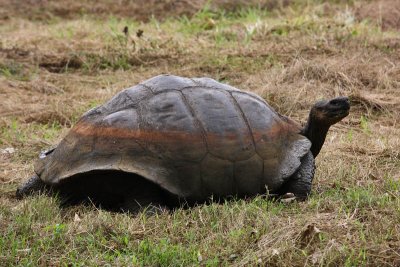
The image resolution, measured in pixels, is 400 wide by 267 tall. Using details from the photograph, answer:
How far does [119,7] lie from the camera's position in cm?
1483

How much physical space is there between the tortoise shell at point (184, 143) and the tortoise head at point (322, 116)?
35cm

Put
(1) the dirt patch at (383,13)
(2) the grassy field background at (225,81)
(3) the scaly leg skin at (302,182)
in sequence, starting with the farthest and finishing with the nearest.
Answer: (1) the dirt patch at (383,13)
(3) the scaly leg skin at (302,182)
(2) the grassy field background at (225,81)

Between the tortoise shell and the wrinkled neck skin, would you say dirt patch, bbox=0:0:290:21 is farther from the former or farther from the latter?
the tortoise shell

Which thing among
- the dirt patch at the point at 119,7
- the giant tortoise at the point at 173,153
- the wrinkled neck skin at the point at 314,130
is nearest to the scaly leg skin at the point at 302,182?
the giant tortoise at the point at 173,153

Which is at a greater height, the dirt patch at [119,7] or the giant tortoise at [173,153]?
the giant tortoise at [173,153]

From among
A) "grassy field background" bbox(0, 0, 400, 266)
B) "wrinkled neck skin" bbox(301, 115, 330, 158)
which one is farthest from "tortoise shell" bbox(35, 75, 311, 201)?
"wrinkled neck skin" bbox(301, 115, 330, 158)

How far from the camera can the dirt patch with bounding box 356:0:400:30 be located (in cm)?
1245

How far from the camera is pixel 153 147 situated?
4566mm

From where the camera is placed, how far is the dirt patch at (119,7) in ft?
46.9

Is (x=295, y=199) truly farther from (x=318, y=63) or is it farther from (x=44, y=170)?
(x=318, y=63)

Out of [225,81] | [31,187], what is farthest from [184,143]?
[225,81]

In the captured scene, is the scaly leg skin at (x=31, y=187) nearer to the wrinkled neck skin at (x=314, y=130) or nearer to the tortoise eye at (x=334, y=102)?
the wrinkled neck skin at (x=314, y=130)

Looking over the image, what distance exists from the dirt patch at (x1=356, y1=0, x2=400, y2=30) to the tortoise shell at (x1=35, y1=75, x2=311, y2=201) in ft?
25.7

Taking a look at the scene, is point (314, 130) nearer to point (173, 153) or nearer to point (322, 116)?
point (322, 116)
